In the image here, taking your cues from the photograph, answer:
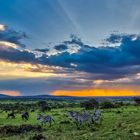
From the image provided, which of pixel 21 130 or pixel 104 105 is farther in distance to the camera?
pixel 104 105

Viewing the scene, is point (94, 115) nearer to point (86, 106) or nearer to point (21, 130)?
point (21, 130)

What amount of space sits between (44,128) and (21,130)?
3215 millimetres

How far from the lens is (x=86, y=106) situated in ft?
309

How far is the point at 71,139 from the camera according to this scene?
117ft

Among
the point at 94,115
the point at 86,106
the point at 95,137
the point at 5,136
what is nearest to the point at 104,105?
the point at 86,106

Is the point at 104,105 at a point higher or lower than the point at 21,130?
higher

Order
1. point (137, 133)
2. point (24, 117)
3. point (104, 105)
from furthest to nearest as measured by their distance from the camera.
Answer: point (104, 105) → point (24, 117) → point (137, 133)

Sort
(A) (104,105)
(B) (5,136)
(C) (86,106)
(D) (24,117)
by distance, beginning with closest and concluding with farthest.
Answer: (B) (5,136) < (D) (24,117) < (A) (104,105) < (C) (86,106)

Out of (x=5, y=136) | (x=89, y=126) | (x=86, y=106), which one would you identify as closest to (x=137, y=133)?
(x=89, y=126)

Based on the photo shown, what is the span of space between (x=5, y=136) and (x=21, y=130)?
10.3ft

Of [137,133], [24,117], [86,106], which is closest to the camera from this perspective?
[137,133]

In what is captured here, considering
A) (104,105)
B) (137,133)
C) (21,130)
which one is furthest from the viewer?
(104,105)

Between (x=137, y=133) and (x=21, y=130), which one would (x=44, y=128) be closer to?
(x=21, y=130)

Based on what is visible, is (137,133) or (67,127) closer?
(137,133)
